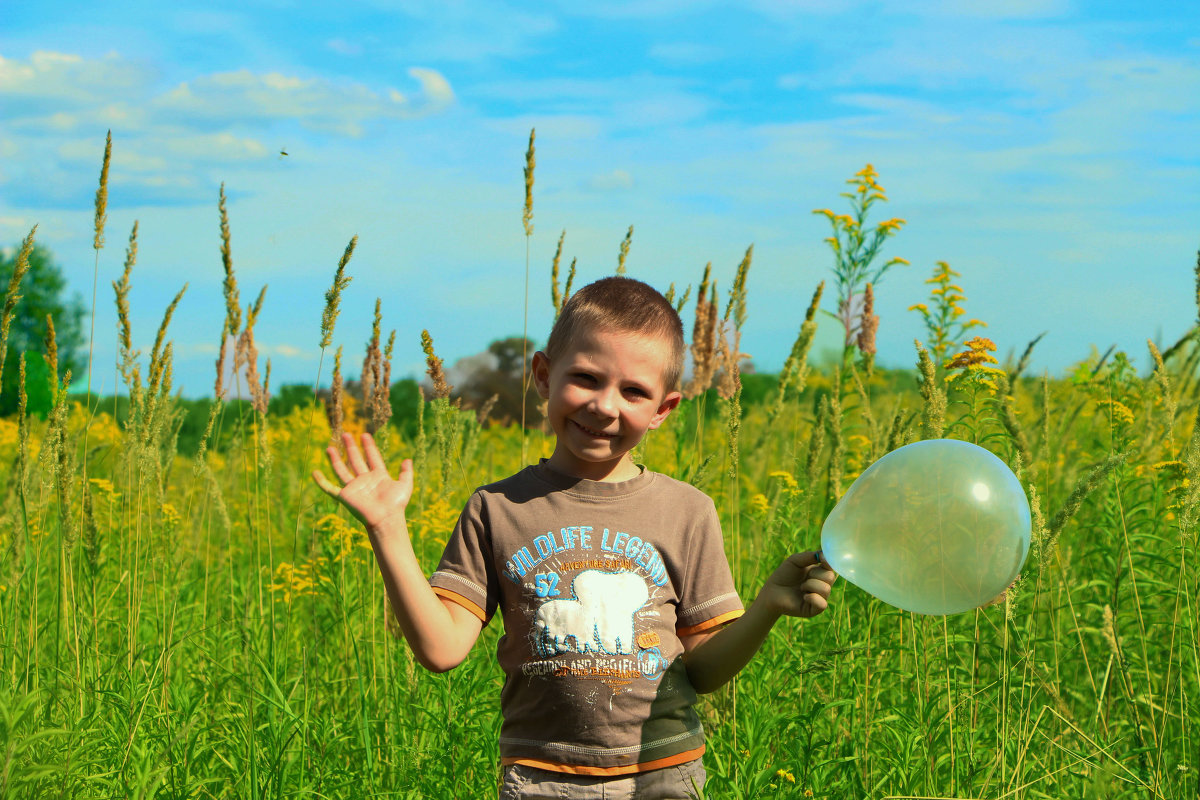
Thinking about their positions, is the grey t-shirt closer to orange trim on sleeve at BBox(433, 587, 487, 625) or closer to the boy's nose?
orange trim on sleeve at BBox(433, 587, 487, 625)

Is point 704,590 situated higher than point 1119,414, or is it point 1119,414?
point 1119,414

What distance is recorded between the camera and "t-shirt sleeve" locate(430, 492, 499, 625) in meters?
1.88

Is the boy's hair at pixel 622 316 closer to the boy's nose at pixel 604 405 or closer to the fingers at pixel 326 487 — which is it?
the boy's nose at pixel 604 405

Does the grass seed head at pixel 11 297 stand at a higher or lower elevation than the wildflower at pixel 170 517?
higher

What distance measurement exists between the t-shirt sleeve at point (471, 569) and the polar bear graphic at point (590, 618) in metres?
0.13

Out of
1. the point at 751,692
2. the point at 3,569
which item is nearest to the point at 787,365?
the point at 751,692

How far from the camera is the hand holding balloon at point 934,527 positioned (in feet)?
5.64

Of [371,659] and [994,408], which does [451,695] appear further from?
[994,408]

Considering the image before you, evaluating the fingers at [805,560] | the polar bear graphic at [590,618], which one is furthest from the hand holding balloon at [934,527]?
the polar bear graphic at [590,618]

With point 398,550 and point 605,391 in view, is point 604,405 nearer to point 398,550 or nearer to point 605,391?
point 605,391

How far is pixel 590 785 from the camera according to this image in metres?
1.81

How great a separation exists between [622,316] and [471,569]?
1.96 ft

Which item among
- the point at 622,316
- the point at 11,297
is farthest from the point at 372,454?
the point at 11,297

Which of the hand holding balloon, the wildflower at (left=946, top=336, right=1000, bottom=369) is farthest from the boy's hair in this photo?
the wildflower at (left=946, top=336, right=1000, bottom=369)
